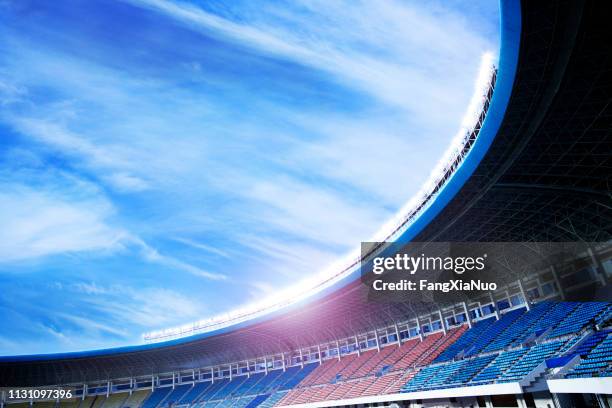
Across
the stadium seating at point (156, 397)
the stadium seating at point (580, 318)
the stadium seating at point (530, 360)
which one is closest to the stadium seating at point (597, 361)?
the stadium seating at point (530, 360)

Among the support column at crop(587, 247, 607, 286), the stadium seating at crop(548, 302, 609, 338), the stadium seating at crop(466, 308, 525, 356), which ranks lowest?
the stadium seating at crop(548, 302, 609, 338)

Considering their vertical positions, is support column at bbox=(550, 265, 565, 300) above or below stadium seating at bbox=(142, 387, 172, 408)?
below

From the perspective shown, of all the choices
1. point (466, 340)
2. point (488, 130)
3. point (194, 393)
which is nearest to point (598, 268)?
point (466, 340)

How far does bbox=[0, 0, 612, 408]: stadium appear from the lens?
47.3 ft

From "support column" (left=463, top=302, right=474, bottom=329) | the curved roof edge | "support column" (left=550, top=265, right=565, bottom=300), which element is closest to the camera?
the curved roof edge

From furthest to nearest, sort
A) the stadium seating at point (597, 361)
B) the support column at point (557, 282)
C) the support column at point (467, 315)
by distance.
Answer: the support column at point (467, 315) → the support column at point (557, 282) → the stadium seating at point (597, 361)

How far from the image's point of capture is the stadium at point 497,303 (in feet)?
47.3

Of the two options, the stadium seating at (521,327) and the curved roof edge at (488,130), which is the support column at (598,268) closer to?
the stadium seating at (521,327)

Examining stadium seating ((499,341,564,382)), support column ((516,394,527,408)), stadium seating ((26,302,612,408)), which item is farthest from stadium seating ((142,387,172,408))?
stadium seating ((499,341,564,382))

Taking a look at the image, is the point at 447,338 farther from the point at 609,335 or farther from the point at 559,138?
the point at 559,138

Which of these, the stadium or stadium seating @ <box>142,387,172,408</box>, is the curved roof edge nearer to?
the stadium

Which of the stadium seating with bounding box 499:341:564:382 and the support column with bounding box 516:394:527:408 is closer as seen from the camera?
the stadium seating with bounding box 499:341:564:382

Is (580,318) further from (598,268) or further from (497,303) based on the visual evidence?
(497,303)

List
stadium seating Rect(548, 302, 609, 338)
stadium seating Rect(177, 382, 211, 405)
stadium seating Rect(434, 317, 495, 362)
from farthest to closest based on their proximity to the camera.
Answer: stadium seating Rect(177, 382, 211, 405)
stadium seating Rect(434, 317, 495, 362)
stadium seating Rect(548, 302, 609, 338)
